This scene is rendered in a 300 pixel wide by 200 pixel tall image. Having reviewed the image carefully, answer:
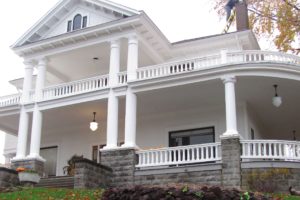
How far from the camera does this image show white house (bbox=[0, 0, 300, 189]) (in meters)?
19.2

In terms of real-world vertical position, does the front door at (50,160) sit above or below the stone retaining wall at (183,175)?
above

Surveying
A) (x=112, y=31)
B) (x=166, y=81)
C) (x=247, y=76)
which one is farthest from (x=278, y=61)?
(x=112, y=31)

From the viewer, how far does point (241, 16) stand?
24.8 meters

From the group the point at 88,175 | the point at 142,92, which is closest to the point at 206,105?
the point at 142,92

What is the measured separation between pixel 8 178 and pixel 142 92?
→ 6579 mm

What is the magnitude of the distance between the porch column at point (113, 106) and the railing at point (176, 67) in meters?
1.13

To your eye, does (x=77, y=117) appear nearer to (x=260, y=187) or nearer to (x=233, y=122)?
(x=233, y=122)

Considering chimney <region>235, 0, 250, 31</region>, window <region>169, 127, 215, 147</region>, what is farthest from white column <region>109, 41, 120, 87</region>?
chimney <region>235, 0, 250, 31</region>

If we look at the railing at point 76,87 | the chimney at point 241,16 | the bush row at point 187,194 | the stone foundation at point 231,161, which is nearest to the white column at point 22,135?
the railing at point 76,87

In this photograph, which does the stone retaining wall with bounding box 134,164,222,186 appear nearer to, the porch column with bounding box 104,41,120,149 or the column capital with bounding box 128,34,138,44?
the porch column with bounding box 104,41,120,149

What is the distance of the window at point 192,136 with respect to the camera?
22.2m

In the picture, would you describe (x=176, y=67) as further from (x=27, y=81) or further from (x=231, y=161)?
(x=27, y=81)

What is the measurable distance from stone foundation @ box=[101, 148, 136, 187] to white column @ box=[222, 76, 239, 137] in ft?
13.2

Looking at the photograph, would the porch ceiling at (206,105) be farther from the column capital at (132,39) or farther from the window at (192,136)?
the column capital at (132,39)
